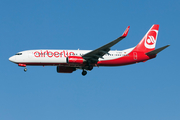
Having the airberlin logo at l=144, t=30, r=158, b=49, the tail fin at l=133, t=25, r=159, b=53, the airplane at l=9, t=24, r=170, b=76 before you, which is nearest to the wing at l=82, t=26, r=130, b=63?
the airplane at l=9, t=24, r=170, b=76

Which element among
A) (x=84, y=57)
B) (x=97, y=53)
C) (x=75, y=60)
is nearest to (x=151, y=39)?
(x=97, y=53)

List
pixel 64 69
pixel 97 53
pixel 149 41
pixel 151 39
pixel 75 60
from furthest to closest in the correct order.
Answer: pixel 151 39, pixel 149 41, pixel 64 69, pixel 97 53, pixel 75 60

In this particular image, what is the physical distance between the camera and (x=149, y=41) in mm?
60688

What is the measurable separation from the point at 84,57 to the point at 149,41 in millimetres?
13195

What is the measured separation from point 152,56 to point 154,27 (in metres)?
6.63

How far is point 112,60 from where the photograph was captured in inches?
2226

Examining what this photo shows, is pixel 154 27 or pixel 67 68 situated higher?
pixel 154 27

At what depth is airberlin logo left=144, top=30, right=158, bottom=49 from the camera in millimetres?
60312

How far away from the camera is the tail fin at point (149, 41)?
59.4 metres

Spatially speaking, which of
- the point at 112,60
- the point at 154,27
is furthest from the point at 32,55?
the point at 154,27

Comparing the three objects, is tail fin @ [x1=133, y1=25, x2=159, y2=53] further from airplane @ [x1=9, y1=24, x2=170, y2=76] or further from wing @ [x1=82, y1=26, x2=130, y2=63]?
wing @ [x1=82, y1=26, x2=130, y2=63]

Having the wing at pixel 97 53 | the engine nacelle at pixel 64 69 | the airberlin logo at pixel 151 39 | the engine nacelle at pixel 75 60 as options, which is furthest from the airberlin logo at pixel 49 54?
the airberlin logo at pixel 151 39

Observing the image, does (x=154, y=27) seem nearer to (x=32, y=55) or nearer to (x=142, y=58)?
(x=142, y=58)

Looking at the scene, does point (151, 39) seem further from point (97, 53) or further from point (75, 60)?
point (75, 60)
